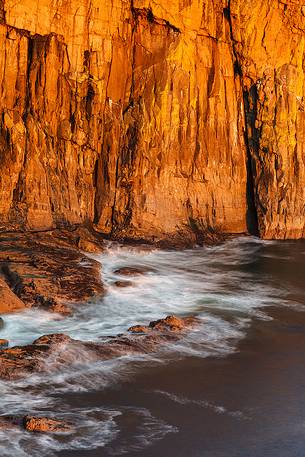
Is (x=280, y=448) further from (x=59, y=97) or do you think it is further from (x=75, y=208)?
(x=59, y=97)

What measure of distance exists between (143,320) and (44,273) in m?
3.46

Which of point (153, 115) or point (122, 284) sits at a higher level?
point (153, 115)

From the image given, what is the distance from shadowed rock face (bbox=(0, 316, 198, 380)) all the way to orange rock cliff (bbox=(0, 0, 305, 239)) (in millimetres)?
9885

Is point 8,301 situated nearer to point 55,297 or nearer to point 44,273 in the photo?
point 55,297

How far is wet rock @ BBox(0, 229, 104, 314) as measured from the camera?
17656 mm

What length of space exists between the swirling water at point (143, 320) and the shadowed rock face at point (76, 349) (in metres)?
0.15

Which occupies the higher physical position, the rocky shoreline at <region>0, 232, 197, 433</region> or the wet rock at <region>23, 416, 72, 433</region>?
the rocky shoreline at <region>0, 232, 197, 433</region>

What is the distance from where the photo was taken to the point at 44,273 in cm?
1938

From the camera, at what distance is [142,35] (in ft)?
94.0

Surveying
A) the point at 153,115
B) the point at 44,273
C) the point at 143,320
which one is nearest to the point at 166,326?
the point at 143,320

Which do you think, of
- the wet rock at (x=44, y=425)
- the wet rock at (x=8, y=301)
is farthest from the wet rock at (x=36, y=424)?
the wet rock at (x=8, y=301)

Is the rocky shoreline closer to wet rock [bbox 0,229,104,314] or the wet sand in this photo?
wet rock [bbox 0,229,104,314]

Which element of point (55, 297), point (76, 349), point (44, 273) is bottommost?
point (76, 349)

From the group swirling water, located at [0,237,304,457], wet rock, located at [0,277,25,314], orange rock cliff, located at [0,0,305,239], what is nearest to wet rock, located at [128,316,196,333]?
swirling water, located at [0,237,304,457]
